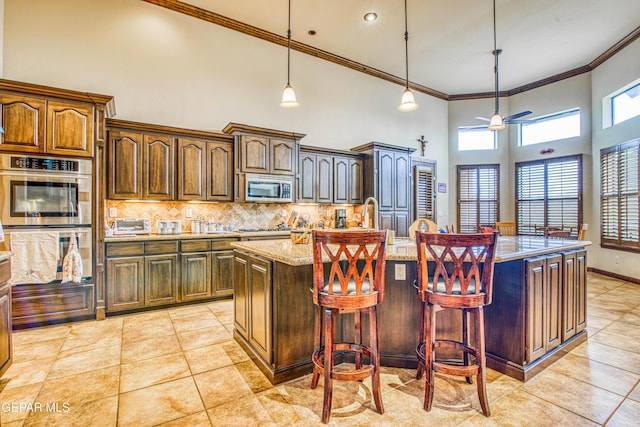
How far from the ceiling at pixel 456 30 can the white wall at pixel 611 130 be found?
358 millimetres

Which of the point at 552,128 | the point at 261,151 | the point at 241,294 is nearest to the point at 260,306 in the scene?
the point at 241,294

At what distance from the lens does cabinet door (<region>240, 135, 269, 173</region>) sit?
15.5ft

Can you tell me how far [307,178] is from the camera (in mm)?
5500

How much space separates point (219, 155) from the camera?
4.66m

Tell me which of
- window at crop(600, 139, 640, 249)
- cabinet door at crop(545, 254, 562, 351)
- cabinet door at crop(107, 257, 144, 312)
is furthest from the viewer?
window at crop(600, 139, 640, 249)

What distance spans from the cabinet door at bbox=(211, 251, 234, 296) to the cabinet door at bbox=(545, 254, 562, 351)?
11.7ft

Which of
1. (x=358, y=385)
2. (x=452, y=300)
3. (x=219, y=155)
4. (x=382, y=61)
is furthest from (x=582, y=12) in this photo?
(x=358, y=385)

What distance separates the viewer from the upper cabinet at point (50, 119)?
10.6 feet

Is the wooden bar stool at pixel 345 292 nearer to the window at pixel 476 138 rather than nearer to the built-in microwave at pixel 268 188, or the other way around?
the built-in microwave at pixel 268 188

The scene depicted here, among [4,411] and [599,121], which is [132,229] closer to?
[4,411]

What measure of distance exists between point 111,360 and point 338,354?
1.89 meters

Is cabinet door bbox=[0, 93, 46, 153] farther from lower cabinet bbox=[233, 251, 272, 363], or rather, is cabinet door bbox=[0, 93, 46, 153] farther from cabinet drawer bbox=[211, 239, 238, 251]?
lower cabinet bbox=[233, 251, 272, 363]

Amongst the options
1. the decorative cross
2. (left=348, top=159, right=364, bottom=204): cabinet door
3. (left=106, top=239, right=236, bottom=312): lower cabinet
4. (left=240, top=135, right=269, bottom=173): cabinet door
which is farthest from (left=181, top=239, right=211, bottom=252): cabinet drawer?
the decorative cross

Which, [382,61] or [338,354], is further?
[382,61]
